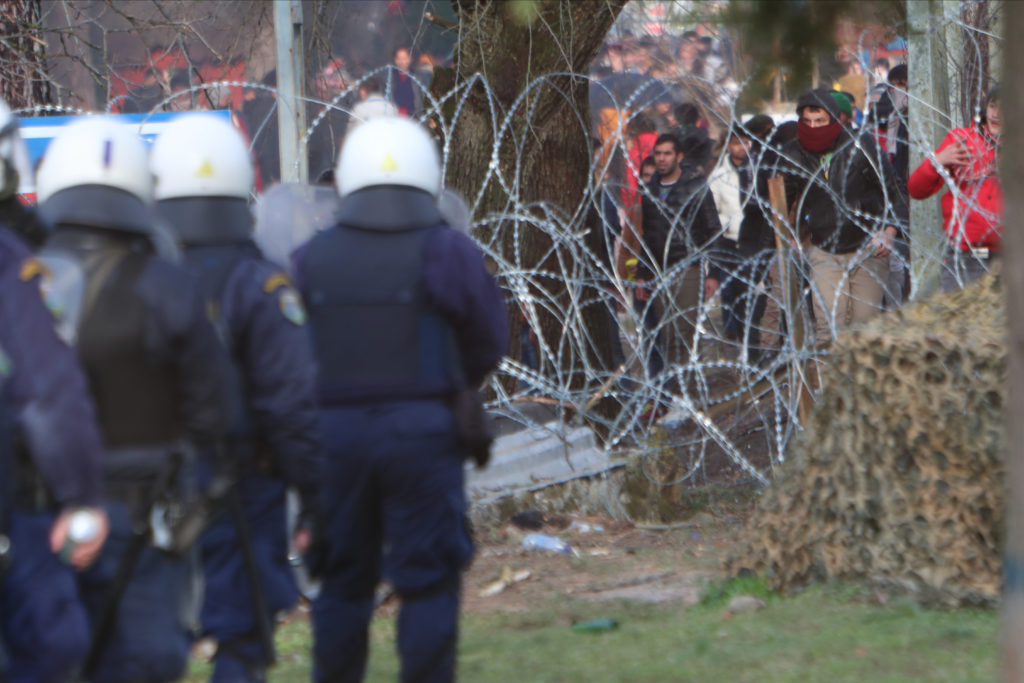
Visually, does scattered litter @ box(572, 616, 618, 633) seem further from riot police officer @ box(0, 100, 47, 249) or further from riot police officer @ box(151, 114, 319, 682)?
riot police officer @ box(0, 100, 47, 249)

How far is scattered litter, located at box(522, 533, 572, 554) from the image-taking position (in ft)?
20.7

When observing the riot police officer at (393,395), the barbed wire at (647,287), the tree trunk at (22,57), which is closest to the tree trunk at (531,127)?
the barbed wire at (647,287)

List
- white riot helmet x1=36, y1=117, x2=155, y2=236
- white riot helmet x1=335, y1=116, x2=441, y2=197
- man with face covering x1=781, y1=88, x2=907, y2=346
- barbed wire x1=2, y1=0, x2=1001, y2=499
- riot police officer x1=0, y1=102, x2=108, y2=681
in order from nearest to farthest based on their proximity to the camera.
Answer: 1. riot police officer x1=0, y1=102, x2=108, y2=681
2. white riot helmet x1=36, y1=117, x2=155, y2=236
3. white riot helmet x1=335, y1=116, x2=441, y2=197
4. barbed wire x1=2, y1=0, x2=1001, y2=499
5. man with face covering x1=781, y1=88, x2=907, y2=346

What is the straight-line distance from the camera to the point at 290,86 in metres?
7.02

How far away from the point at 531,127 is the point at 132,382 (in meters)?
5.02

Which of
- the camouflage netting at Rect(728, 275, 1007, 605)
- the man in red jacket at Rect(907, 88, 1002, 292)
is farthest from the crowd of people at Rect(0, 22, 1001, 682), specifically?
the man in red jacket at Rect(907, 88, 1002, 292)

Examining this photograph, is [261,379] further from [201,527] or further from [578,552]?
[578,552]

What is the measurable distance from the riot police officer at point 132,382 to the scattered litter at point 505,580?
8.48 ft

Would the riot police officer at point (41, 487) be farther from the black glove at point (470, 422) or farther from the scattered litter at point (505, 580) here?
the scattered litter at point (505, 580)

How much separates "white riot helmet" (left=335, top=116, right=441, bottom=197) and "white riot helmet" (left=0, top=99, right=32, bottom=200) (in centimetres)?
81

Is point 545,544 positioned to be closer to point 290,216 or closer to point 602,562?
point 602,562

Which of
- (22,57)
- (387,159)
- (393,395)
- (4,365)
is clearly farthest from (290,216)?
(22,57)

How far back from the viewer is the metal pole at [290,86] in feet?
22.1

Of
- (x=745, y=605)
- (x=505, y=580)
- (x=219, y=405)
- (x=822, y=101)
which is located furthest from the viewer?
(x=822, y=101)
